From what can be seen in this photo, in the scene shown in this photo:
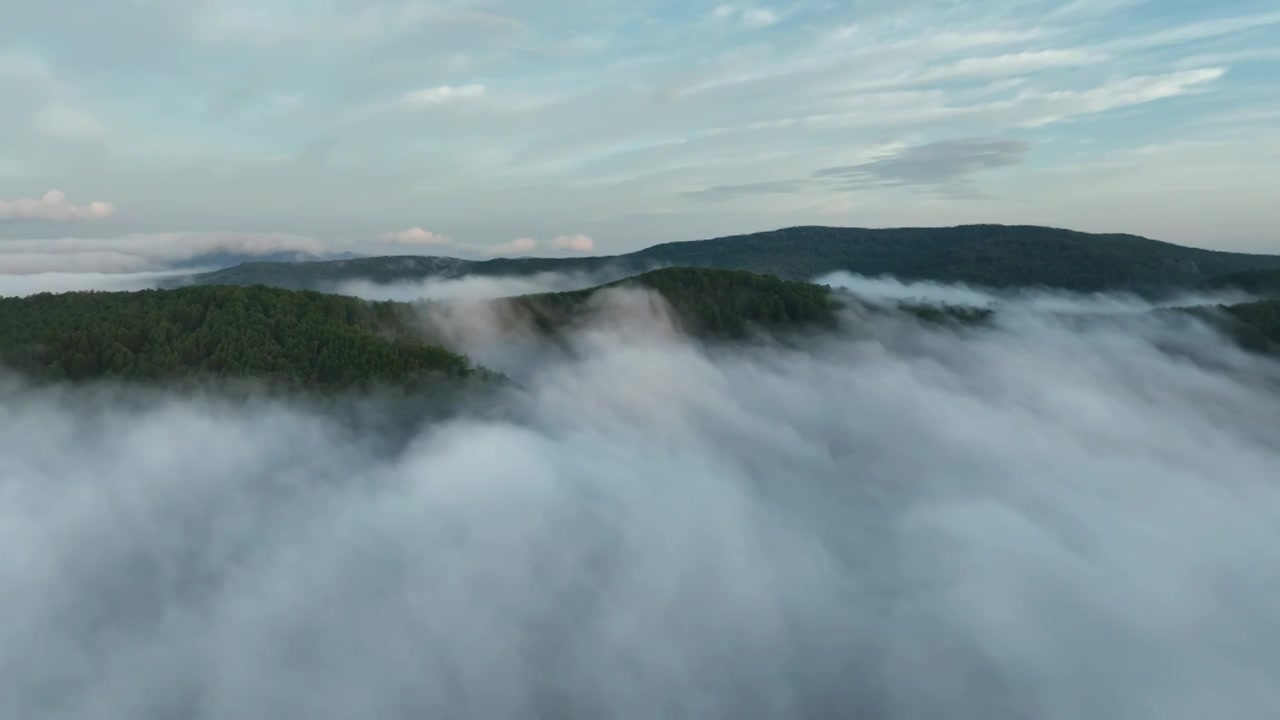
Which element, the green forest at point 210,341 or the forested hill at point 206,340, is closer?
the forested hill at point 206,340

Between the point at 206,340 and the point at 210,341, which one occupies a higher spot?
the point at 206,340

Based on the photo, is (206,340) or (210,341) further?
(210,341)

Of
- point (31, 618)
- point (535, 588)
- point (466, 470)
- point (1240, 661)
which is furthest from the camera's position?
point (466, 470)

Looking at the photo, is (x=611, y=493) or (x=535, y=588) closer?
(x=535, y=588)

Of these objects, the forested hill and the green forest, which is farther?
the green forest

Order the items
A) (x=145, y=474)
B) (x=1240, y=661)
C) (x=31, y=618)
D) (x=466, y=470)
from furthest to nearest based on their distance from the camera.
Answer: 1. (x=466, y=470)
2. (x=145, y=474)
3. (x=1240, y=661)
4. (x=31, y=618)

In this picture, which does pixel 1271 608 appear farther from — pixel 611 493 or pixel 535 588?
pixel 535 588

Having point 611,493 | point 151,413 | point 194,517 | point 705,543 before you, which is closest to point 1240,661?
point 705,543

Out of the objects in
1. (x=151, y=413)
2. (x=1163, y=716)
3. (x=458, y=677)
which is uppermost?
(x=151, y=413)
